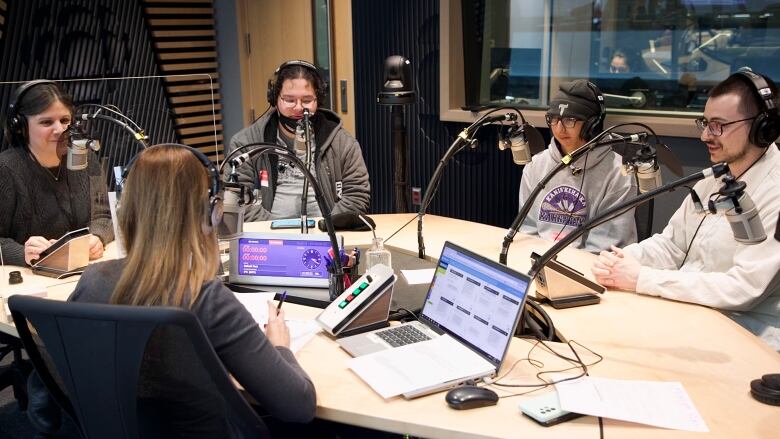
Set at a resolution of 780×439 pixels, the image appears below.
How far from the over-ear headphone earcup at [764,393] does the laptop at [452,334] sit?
0.57 metres

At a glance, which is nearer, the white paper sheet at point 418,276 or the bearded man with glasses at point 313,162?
the white paper sheet at point 418,276

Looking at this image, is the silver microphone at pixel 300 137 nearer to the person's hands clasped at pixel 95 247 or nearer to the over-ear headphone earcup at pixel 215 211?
the person's hands clasped at pixel 95 247

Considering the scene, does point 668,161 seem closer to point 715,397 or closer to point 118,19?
point 715,397

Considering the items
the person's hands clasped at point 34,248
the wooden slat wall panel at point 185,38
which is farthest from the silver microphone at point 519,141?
the wooden slat wall panel at point 185,38

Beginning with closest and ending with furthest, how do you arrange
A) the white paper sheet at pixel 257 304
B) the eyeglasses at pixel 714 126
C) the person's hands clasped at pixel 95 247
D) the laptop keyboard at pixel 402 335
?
the laptop keyboard at pixel 402 335 < the white paper sheet at pixel 257 304 < the eyeglasses at pixel 714 126 < the person's hands clasped at pixel 95 247

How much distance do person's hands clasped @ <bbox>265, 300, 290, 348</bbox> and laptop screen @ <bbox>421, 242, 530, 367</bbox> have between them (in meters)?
0.44

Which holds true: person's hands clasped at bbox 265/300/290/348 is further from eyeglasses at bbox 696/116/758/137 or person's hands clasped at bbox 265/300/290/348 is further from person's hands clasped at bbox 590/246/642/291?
eyeglasses at bbox 696/116/758/137

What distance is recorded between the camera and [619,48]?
13.5 feet

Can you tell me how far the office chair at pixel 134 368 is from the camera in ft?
4.60

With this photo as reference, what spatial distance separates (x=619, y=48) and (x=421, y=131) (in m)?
1.40

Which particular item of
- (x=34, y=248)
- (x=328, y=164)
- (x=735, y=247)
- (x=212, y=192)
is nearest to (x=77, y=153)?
(x=34, y=248)

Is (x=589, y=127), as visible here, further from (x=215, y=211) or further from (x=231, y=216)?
(x=215, y=211)

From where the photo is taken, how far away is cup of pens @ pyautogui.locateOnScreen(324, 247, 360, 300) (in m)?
2.40

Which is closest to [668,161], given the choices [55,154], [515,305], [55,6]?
[515,305]
